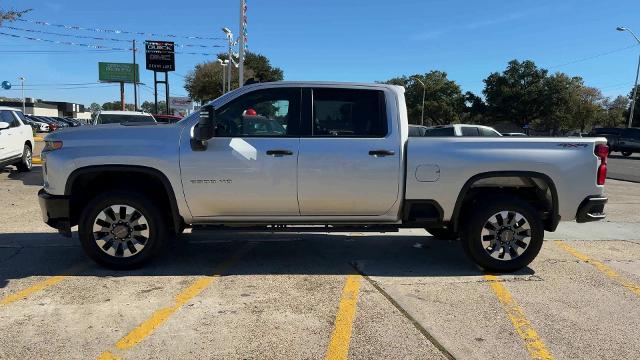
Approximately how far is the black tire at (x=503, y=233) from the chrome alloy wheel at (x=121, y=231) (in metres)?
3.36

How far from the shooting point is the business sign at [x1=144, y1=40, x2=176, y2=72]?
43.6 metres

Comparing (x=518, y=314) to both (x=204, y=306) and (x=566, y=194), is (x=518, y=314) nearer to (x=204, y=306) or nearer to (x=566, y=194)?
(x=566, y=194)

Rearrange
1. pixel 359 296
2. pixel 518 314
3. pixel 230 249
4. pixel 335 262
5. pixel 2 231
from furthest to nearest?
pixel 2 231 → pixel 230 249 → pixel 335 262 → pixel 359 296 → pixel 518 314

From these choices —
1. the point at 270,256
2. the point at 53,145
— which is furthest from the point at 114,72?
the point at 270,256

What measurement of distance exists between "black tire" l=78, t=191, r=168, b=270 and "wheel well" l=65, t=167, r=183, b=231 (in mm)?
143

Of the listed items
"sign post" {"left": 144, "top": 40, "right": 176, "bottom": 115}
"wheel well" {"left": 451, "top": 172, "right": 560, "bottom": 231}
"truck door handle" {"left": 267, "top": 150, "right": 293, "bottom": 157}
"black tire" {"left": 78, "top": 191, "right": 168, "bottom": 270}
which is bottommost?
"black tire" {"left": 78, "top": 191, "right": 168, "bottom": 270}

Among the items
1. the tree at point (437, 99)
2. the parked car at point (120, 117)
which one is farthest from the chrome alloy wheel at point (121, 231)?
the tree at point (437, 99)

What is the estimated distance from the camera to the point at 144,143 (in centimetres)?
489

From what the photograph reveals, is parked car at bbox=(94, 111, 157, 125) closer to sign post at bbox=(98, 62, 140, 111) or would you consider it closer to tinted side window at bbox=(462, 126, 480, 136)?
tinted side window at bbox=(462, 126, 480, 136)

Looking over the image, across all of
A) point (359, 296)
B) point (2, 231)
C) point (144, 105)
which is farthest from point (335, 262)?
point (144, 105)

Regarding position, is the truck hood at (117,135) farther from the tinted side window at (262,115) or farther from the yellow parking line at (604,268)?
the yellow parking line at (604,268)

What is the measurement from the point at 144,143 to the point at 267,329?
227cm

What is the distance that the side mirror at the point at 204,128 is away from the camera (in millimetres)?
4730

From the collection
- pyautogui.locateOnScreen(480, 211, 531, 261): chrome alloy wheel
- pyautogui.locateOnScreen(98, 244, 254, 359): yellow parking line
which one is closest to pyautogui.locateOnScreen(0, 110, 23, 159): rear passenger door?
pyautogui.locateOnScreen(98, 244, 254, 359): yellow parking line
